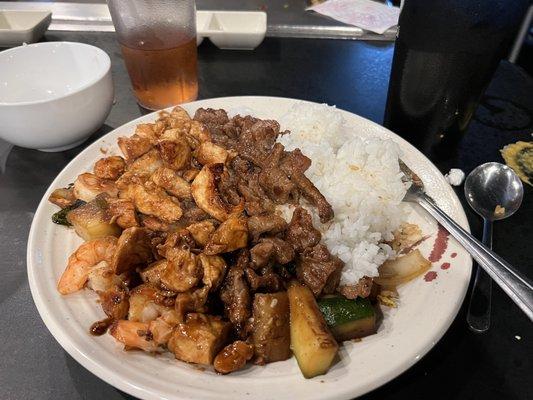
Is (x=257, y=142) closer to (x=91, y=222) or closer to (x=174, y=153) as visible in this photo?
(x=174, y=153)

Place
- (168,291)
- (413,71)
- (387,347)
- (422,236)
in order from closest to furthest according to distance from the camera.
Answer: (387,347), (168,291), (422,236), (413,71)

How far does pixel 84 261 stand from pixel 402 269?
121 cm

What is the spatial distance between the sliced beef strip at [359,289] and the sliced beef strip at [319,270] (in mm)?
60

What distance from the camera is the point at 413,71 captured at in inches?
86.3

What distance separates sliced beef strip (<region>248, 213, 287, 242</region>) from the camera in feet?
5.48

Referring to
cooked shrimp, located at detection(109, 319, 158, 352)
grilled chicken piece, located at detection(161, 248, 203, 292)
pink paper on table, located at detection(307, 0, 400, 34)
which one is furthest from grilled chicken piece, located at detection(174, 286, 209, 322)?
pink paper on table, located at detection(307, 0, 400, 34)

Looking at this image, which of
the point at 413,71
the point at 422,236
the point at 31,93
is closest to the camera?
the point at 422,236

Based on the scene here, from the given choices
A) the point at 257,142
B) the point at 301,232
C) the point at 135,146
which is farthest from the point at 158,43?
the point at 301,232

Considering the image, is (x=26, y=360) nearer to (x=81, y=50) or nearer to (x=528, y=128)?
(x=81, y=50)

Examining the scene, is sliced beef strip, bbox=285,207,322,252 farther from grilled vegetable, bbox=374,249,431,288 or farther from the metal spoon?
the metal spoon

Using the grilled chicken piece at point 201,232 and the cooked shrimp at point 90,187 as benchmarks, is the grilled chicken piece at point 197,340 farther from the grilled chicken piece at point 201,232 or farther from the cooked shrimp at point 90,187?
the cooked shrimp at point 90,187

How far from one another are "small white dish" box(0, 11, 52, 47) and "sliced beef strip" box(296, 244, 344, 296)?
311 centimetres

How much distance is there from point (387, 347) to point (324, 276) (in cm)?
33

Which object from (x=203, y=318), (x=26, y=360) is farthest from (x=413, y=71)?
(x=26, y=360)
